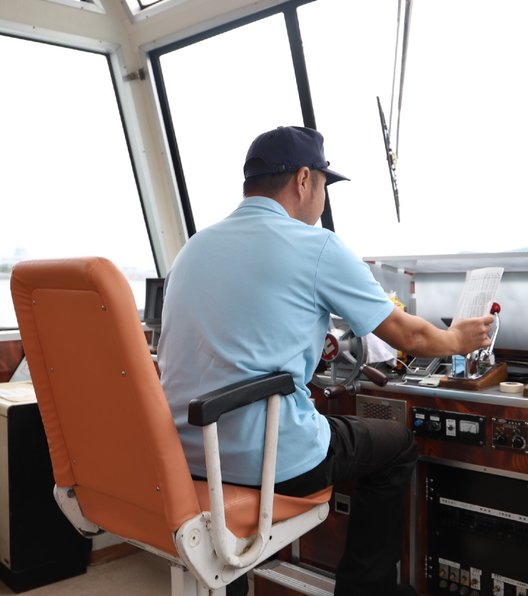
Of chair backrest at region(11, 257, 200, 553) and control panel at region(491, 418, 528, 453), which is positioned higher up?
chair backrest at region(11, 257, 200, 553)

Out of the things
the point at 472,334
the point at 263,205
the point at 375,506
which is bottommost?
the point at 375,506

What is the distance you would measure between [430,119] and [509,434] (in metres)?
1.81

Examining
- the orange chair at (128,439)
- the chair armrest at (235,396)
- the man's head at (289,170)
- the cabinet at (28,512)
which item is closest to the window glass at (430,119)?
the man's head at (289,170)

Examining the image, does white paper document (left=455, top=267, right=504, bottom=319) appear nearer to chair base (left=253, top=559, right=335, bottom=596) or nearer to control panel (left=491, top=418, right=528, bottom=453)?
control panel (left=491, top=418, right=528, bottom=453)

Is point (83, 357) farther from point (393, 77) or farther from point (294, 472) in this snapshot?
point (393, 77)

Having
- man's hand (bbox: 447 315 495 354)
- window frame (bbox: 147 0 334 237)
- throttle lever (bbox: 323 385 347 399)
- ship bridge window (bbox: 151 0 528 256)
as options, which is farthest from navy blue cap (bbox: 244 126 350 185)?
window frame (bbox: 147 0 334 237)

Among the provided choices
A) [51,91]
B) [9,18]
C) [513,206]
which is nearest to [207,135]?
[51,91]

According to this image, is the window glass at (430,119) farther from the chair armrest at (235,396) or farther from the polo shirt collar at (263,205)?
the chair armrest at (235,396)

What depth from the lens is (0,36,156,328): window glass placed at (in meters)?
3.55

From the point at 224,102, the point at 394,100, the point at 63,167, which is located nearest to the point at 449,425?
the point at 394,100

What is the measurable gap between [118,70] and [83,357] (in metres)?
2.86

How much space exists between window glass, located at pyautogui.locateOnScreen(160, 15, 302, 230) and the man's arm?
6.59ft

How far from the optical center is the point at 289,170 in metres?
1.79

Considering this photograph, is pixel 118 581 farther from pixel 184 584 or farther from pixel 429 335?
pixel 429 335
